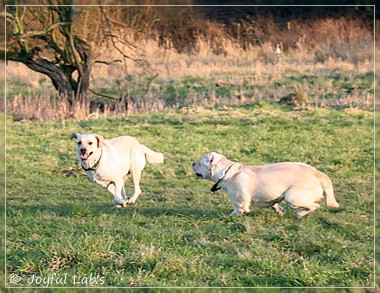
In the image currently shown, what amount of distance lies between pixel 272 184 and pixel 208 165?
0.57 meters

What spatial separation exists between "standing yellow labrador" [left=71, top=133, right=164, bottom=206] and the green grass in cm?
21

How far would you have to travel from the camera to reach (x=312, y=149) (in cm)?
845

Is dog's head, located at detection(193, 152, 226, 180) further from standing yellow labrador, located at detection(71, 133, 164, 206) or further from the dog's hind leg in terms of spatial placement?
the dog's hind leg

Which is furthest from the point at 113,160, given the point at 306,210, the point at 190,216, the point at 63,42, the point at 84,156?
the point at 63,42

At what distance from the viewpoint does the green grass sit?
182 inches

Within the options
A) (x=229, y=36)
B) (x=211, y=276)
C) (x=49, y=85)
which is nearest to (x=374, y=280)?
(x=211, y=276)

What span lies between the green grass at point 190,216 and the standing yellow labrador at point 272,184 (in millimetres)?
→ 133

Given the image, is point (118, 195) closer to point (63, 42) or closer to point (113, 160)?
point (113, 160)

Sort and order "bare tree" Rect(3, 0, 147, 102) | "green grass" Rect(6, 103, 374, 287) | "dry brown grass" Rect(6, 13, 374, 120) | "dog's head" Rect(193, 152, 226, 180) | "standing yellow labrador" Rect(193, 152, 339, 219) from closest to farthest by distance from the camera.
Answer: "green grass" Rect(6, 103, 374, 287), "standing yellow labrador" Rect(193, 152, 339, 219), "dog's head" Rect(193, 152, 226, 180), "dry brown grass" Rect(6, 13, 374, 120), "bare tree" Rect(3, 0, 147, 102)

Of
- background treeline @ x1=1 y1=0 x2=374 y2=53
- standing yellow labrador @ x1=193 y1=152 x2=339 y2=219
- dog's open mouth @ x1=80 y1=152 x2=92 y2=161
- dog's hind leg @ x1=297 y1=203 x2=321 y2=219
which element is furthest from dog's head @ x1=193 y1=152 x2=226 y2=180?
background treeline @ x1=1 y1=0 x2=374 y2=53

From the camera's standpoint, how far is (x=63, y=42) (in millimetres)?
13266

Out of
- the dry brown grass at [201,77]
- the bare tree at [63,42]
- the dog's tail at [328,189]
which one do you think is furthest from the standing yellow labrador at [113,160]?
the bare tree at [63,42]

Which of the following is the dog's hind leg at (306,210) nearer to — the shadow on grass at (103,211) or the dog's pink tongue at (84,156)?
the shadow on grass at (103,211)

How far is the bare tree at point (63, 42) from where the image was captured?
11836 mm
